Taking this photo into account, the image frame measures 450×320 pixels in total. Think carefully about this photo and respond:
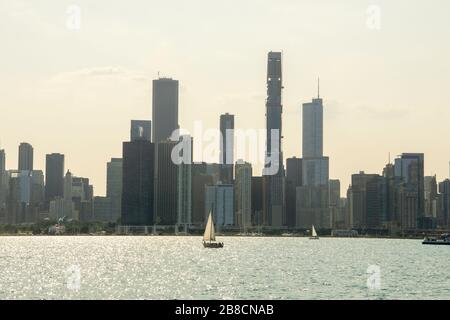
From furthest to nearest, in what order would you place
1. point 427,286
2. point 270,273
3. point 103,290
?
point 270,273, point 427,286, point 103,290

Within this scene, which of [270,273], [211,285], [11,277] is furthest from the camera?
[270,273]

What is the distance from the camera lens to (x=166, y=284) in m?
101

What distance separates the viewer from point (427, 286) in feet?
348

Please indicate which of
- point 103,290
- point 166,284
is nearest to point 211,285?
point 166,284
